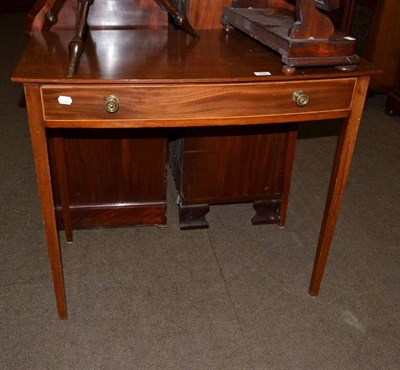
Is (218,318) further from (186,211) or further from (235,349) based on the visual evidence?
(186,211)

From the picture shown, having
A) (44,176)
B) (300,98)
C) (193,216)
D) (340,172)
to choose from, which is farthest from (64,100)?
(193,216)

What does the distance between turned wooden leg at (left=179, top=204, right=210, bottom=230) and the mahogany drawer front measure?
0.84 metres

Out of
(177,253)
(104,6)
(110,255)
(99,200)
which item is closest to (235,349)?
(177,253)

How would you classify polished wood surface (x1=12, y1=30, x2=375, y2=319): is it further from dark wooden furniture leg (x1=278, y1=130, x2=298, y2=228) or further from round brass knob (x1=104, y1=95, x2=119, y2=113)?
dark wooden furniture leg (x1=278, y1=130, x2=298, y2=228)

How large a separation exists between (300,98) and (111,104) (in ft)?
1.74

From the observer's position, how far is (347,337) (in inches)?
66.7

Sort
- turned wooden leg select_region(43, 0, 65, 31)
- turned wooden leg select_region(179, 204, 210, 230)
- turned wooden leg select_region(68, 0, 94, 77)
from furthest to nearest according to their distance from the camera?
turned wooden leg select_region(179, 204, 210, 230) → turned wooden leg select_region(43, 0, 65, 31) → turned wooden leg select_region(68, 0, 94, 77)

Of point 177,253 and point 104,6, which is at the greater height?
point 104,6

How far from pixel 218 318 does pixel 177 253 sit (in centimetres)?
40

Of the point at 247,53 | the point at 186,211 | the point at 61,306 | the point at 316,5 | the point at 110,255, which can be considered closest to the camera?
the point at 316,5

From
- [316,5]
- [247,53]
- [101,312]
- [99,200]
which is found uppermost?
[316,5]

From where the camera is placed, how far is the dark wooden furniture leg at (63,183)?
1.91 metres

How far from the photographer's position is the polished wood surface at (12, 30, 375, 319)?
129 centimetres

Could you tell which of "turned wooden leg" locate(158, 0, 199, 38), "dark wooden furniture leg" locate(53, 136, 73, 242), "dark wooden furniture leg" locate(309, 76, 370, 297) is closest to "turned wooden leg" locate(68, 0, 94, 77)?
"turned wooden leg" locate(158, 0, 199, 38)
